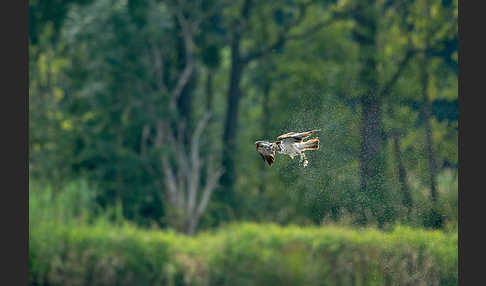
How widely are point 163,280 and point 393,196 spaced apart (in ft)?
14.6

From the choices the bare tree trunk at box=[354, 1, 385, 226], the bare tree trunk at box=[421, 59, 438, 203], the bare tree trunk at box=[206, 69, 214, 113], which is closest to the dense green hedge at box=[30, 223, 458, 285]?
the bare tree trunk at box=[421, 59, 438, 203]

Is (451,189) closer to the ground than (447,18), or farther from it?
closer to the ground

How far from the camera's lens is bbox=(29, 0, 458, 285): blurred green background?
4.23m

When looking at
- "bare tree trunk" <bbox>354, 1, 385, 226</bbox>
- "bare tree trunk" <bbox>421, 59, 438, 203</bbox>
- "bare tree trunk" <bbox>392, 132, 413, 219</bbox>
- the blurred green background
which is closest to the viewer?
"bare tree trunk" <bbox>354, 1, 385, 226</bbox>

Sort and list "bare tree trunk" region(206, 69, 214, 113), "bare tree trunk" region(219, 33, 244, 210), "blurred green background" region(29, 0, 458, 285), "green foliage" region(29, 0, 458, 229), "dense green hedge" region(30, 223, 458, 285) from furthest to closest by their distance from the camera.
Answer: "bare tree trunk" region(206, 69, 214, 113) → "bare tree trunk" region(219, 33, 244, 210) → "green foliage" region(29, 0, 458, 229) → "dense green hedge" region(30, 223, 458, 285) → "blurred green background" region(29, 0, 458, 285)

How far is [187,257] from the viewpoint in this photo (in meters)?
7.60

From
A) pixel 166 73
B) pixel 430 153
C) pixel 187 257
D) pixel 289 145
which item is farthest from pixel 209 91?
pixel 289 145

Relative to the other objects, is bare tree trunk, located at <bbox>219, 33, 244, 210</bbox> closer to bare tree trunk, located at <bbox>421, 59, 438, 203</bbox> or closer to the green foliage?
the green foliage

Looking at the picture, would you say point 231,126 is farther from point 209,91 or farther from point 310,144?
point 310,144

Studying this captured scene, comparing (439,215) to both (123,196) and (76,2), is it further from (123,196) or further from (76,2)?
(76,2)

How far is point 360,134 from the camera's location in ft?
12.7

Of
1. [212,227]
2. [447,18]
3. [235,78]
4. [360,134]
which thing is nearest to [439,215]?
[360,134]

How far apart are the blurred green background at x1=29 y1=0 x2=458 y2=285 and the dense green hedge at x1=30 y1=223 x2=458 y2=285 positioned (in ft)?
0.06

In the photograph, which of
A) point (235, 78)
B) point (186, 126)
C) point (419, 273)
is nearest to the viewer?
A: point (419, 273)
